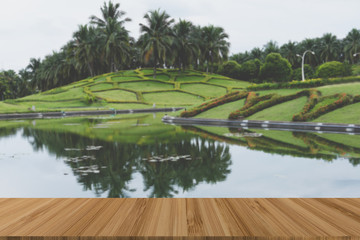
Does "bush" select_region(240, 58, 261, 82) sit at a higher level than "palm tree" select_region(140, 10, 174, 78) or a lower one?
lower

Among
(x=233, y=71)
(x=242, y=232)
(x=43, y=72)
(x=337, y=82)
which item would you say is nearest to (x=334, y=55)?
(x=233, y=71)

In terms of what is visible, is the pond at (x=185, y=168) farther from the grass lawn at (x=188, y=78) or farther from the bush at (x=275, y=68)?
A: the grass lawn at (x=188, y=78)

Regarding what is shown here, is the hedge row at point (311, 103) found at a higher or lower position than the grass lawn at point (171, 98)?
lower

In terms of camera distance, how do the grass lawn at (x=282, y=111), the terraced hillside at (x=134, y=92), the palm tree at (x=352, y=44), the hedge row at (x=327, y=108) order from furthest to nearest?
the palm tree at (x=352, y=44)
the terraced hillside at (x=134, y=92)
the grass lawn at (x=282, y=111)
the hedge row at (x=327, y=108)

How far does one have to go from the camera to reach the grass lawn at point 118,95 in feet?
165

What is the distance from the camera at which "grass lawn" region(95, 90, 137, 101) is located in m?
50.2

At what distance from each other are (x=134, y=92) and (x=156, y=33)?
41.3 feet

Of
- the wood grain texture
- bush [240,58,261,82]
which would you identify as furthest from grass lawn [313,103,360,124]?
bush [240,58,261,82]

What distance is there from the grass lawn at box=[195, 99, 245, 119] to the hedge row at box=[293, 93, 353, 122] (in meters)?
6.20

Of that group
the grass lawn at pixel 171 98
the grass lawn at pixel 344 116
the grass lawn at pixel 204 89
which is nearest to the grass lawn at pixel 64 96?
the grass lawn at pixel 171 98

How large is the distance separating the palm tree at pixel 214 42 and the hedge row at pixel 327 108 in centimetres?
4758

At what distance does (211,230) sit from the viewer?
2742mm

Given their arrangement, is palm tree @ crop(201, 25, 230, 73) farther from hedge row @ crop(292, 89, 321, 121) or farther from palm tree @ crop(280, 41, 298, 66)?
hedge row @ crop(292, 89, 321, 121)

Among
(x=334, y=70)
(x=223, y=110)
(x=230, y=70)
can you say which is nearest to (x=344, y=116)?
(x=223, y=110)
